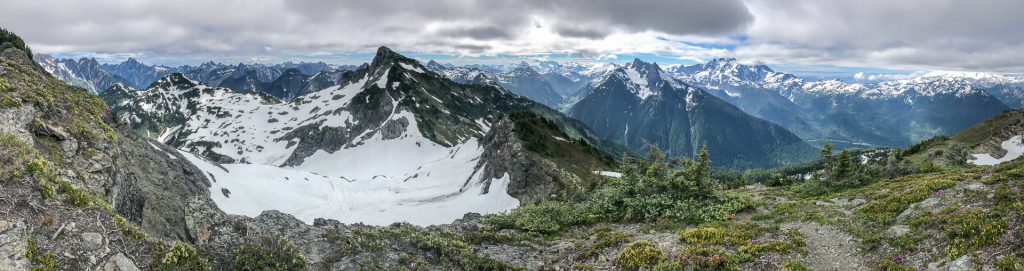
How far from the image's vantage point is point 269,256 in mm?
13758

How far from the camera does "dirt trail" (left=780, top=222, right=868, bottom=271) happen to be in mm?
15183

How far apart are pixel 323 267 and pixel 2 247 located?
841 cm

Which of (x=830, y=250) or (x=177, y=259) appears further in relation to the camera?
(x=830, y=250)

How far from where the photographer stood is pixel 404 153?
626ft

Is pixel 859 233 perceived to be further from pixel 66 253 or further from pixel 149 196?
pixel 149 196

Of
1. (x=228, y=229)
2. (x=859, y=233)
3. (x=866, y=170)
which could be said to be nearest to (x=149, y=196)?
(x=228, y=229)

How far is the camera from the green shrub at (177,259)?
11688mm

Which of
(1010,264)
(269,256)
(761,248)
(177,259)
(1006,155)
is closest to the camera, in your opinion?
(1010,264)

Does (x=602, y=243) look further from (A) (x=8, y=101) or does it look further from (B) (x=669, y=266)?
(A) (x=8, y=101)

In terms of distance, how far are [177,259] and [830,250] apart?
68.8 ft

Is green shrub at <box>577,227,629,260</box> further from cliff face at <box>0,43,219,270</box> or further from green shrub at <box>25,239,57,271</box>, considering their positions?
green shrub at <box>25,239,57,271</box>

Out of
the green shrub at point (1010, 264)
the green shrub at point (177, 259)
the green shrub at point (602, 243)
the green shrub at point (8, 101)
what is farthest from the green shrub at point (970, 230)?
the green shrub at point (8, 101)

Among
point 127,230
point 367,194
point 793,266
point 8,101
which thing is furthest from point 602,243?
point 367,194

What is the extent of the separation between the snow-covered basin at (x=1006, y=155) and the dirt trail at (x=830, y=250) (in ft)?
248
